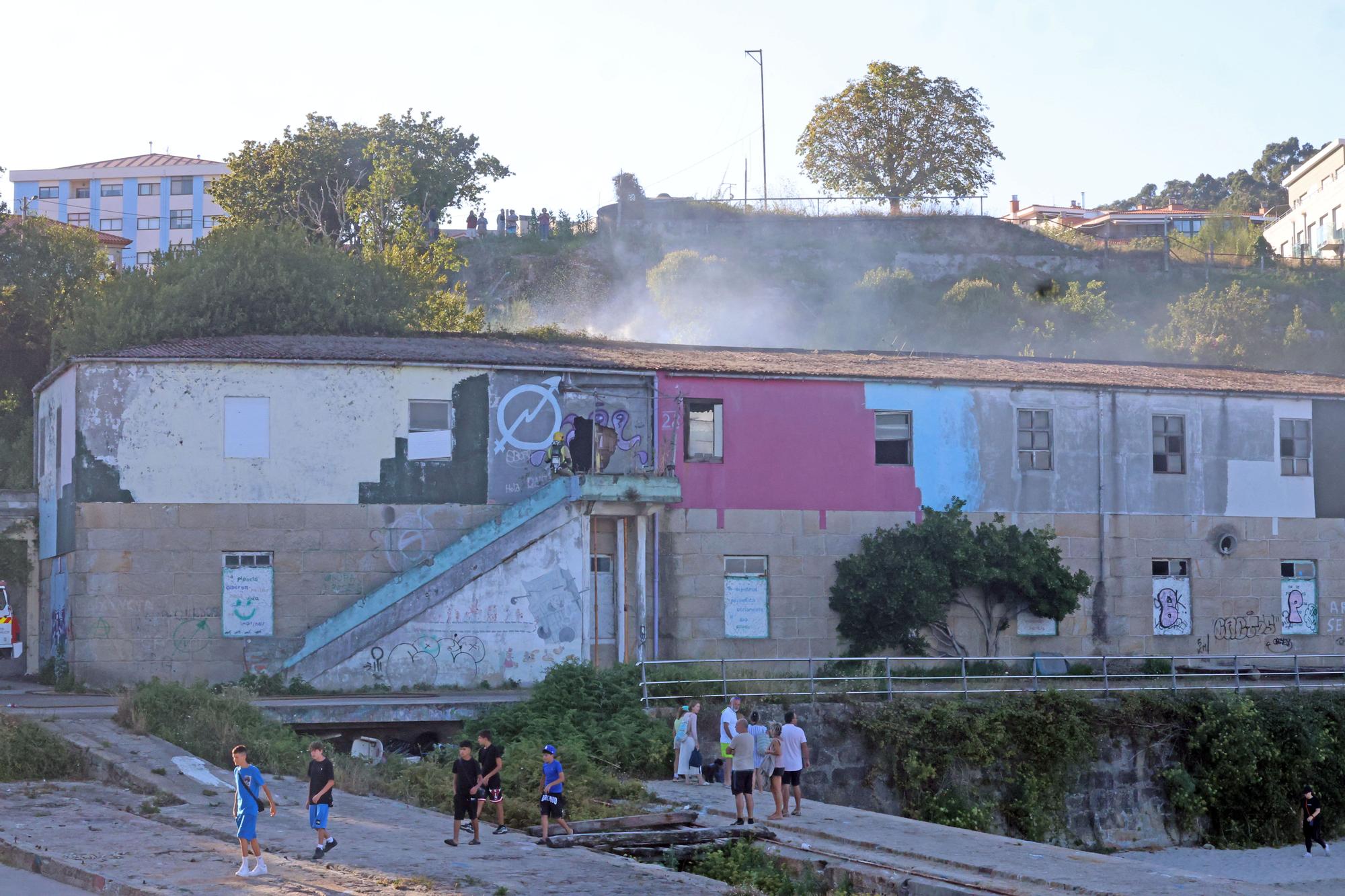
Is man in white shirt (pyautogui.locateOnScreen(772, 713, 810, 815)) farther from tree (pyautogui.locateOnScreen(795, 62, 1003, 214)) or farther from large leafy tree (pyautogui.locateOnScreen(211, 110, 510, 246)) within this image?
tree (pyautogui.locateOnScreen(795, 62, 1003, 214))

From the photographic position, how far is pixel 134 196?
10675 centimetres

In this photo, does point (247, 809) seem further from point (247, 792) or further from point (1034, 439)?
point (1034, 439)

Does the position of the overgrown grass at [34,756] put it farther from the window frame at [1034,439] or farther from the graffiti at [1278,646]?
the graffiti at [1278,646]

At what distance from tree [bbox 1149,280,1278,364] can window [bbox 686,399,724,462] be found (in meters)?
37.3

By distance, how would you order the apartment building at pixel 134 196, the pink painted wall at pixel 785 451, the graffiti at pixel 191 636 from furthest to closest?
the apartment building at pixel 134 196, the pink painted wall at pixel 785 451, the graffiti at pixel 191 636

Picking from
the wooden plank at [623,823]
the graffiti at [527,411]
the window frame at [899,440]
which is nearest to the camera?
the wooden plank at [623,823]

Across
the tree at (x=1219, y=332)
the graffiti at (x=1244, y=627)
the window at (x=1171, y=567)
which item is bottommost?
the graffiti at (x=1244, y=627)

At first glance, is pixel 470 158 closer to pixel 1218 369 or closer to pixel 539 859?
pixel 1218 369

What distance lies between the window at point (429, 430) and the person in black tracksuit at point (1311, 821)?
1790cm

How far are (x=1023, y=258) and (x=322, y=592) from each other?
51.3 meters

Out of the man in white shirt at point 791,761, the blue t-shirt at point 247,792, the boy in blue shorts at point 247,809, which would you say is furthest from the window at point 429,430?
the blue t-shirt at point 247,792

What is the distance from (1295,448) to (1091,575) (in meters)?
6.52

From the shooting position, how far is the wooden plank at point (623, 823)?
773 inches

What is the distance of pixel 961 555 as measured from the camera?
32031 millimetres
